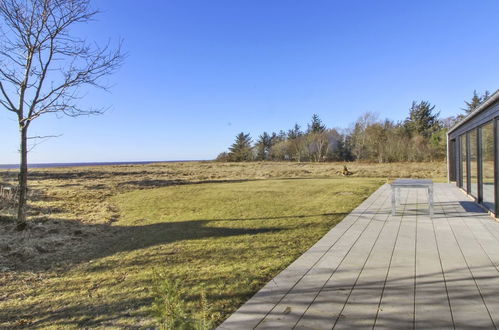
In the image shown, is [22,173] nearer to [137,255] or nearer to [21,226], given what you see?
[21,226]

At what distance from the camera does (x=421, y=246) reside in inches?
153

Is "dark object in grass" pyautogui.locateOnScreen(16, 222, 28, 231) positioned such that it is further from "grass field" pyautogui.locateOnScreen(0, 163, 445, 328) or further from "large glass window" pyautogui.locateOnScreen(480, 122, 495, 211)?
"large glass window" pyautogui.locateOnScreen(480, 122, 495, 211)

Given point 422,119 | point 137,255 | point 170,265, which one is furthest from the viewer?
point 422,119

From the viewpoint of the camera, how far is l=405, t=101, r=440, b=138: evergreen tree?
37.9 meters

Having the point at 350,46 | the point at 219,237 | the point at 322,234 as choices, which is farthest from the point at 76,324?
the point at 350,46

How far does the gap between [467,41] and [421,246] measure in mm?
11515

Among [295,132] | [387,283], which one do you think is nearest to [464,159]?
[387,283]

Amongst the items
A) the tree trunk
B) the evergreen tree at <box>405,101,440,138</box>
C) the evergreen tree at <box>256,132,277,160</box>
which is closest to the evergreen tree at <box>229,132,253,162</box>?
the evergreen tree at <box>256,132,277,160</box>

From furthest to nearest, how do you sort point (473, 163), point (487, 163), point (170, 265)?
point (473, 163) < point (487, 163) < point (170, 265)

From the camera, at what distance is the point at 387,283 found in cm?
271

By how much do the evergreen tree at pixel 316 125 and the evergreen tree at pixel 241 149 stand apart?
10.4 metres

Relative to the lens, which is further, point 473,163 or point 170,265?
point 473,163

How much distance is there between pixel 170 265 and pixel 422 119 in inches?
1708

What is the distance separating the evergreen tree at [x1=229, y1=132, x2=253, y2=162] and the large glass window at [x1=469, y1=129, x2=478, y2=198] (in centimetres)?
3788
